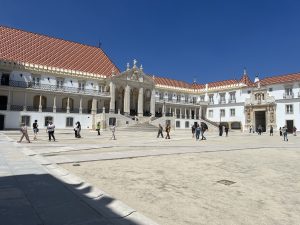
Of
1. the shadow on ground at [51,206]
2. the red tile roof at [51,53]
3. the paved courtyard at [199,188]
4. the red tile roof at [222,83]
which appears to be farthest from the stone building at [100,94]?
the shadow on ground at [51,206]

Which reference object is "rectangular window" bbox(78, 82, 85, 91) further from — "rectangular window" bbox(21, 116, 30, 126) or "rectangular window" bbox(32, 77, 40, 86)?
"rectangular window" bbox(21, 116, 30, 126)

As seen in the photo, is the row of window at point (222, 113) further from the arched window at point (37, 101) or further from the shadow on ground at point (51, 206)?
the shadow on ground at point (51, 206)

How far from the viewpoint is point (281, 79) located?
4594 centimetres

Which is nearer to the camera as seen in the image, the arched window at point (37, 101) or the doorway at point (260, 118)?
the arched window at point (37, 101)

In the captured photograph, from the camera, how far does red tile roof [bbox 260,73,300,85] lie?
4395 centimetres

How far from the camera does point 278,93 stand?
45250 mm

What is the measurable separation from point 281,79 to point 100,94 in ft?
101

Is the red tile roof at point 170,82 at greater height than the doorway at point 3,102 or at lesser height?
greater

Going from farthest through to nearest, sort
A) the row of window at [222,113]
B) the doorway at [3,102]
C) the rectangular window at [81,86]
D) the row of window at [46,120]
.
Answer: the row of window at [222,113]
the rectangular window at [81,86]
the doorway at [3,102]
the row of window at [46,120]

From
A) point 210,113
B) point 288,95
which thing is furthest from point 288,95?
point 210,113

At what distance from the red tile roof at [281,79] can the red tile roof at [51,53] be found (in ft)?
88.3

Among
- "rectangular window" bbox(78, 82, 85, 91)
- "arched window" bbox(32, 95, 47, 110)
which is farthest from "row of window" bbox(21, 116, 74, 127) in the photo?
"rectangular window" bbox(78, 82, 85, 91)

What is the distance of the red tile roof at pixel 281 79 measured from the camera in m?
43.9

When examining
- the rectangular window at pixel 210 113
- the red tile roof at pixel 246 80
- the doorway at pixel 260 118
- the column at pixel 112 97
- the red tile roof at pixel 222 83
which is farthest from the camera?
the rectangular window at pixel 210 113
